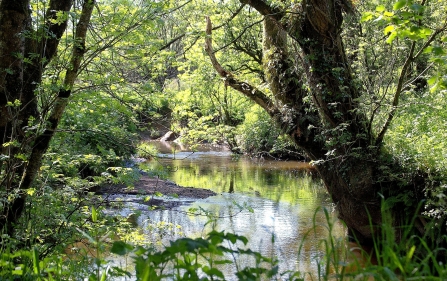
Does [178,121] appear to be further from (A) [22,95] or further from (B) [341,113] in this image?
(B) [341,113]

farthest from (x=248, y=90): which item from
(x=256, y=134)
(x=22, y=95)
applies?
(x=256, y=134)

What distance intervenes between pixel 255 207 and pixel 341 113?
14.8 ft

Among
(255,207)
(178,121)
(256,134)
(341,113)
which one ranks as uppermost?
(256,134)

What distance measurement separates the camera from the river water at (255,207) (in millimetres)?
6914

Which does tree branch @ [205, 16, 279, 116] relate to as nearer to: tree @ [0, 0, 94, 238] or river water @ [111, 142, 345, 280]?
river water @ [111, 142, 345, 280]

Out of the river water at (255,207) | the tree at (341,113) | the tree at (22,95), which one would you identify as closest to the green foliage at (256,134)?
the river water at (255,207)

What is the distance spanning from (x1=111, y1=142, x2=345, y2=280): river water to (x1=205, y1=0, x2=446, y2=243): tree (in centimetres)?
74

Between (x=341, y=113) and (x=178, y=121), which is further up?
(x=341, y=113)

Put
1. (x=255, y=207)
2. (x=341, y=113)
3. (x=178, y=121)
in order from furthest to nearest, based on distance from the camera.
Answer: (x=255, y=207) < (x=341, y=113) < (x=178, y=121)

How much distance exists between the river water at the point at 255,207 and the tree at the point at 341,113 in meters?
0.74

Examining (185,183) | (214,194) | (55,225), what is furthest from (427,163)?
(185,183)

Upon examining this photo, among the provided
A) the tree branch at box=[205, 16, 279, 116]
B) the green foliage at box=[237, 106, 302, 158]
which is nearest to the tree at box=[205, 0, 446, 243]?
the tree branch at box=[205, 16, 279, 116]

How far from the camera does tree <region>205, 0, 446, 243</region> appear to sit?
716cm

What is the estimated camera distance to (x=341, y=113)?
301 inches
